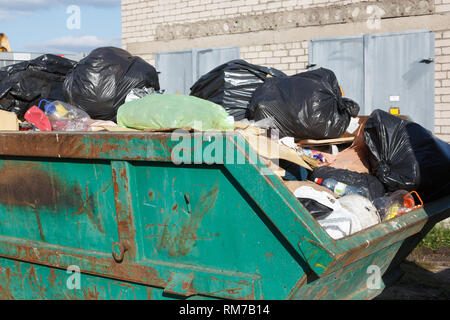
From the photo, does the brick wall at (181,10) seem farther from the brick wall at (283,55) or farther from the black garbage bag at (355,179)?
the black garbage bag at (355,179)

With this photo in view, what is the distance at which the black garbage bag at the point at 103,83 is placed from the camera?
349 cm

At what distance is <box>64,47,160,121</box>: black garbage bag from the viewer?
3.49m

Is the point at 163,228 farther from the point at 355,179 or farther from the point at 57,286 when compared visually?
the point at 355,179

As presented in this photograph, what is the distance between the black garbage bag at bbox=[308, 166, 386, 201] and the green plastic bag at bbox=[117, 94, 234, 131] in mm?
617

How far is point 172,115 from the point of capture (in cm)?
252

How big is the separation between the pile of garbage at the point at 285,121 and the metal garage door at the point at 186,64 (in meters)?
4.29

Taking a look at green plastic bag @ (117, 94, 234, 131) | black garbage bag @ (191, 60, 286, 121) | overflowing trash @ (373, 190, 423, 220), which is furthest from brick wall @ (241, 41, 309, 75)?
green plastic bag @ (117, 94, 234, 131)

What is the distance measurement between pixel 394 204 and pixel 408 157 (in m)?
0.39

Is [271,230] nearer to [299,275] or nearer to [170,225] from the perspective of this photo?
[299,275]

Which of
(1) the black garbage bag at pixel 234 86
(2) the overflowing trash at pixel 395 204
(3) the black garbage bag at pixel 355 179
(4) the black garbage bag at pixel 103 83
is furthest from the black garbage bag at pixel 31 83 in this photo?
(2) the overflowing trash at pixel 395 204

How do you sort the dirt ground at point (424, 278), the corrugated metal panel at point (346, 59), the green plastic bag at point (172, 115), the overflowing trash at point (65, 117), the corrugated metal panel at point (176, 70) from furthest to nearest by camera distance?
the corrugated metal panel at point (176, 70), the corrugated metal panel at point (346, 59), the dirt ground at point (424, 278), the overflowing trash at point (65, 117), the green plastic bag at point (172, 115)

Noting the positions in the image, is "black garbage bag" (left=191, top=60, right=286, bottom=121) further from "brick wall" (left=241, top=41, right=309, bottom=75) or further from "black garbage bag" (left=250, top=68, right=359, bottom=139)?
"brick wall" (left=241, top=41, right=309, bottom=75)

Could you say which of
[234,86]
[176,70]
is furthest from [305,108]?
[176,70]
